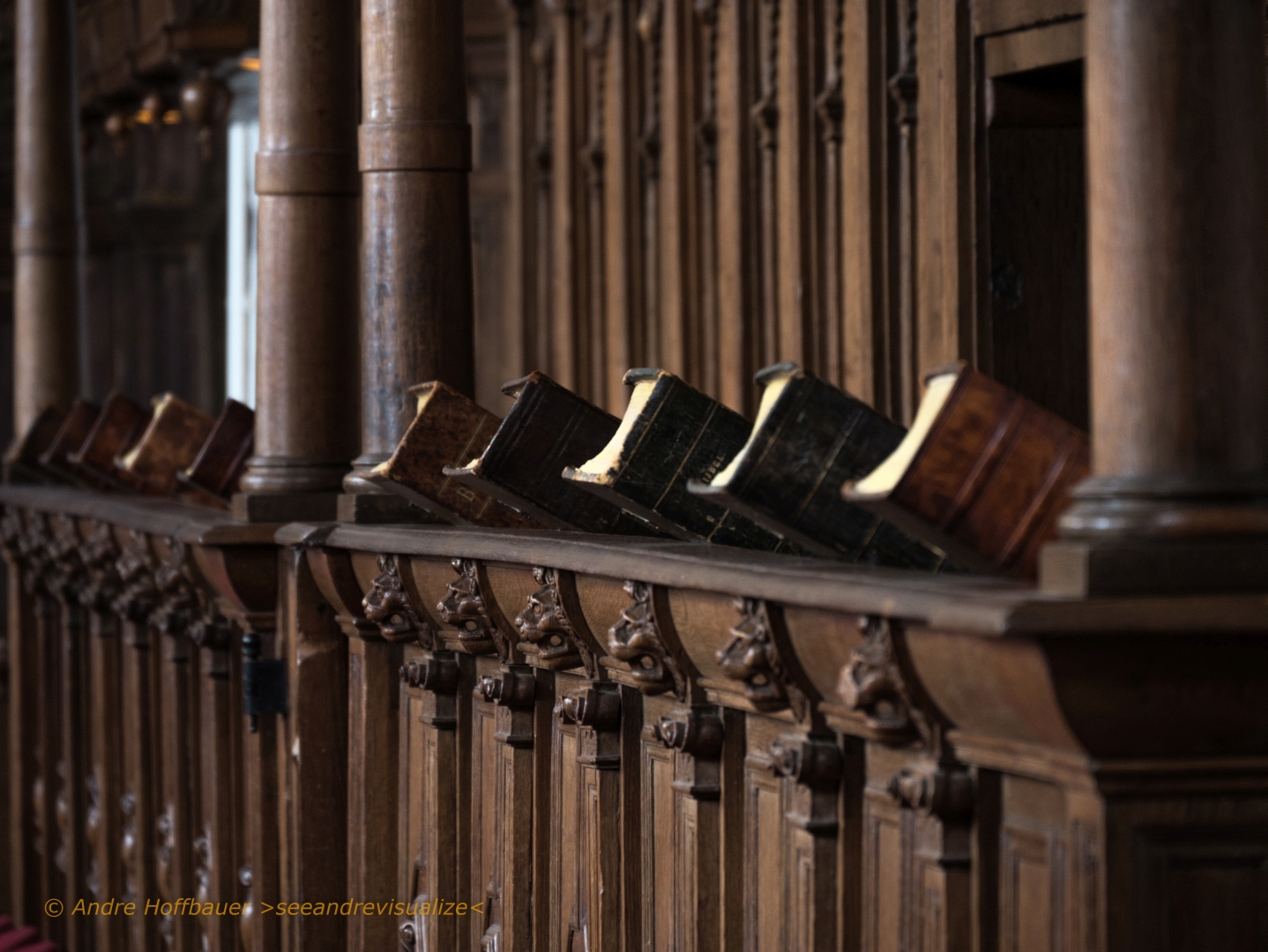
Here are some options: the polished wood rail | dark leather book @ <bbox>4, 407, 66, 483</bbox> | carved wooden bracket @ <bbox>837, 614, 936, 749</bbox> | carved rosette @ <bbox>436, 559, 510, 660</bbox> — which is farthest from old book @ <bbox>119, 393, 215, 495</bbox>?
carved wooden bracket @ <bbox>837, 614, 936, 749</bbox>

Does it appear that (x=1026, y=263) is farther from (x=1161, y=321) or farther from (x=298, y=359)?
(x=1161, y=321)

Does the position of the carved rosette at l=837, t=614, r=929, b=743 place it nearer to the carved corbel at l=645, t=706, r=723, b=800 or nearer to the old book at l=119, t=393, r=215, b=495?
the carved corbel at l=645, t=706, r=723, b=800

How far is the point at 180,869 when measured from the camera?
4.87 m

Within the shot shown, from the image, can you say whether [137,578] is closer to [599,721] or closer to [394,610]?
[394,610]

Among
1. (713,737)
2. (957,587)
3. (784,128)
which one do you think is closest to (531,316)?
(784,128)

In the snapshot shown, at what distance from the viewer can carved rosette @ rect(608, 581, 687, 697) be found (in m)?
2.72

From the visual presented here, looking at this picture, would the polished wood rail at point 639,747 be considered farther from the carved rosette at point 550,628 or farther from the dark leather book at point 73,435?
the dark leather book at point 73,435

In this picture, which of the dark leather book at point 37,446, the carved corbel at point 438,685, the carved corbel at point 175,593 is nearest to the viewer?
the carved corbel at point 438,685

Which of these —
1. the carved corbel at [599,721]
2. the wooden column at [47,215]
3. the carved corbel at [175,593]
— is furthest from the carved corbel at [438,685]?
the wooden column at [47,215]

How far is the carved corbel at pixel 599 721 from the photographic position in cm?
303

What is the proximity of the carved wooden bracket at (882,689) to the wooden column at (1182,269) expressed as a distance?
247 mm

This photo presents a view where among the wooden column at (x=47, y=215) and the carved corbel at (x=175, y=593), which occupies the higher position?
the wooden column at (x=47, y=215)

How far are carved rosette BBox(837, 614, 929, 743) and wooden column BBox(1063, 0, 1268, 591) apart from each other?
245 mm

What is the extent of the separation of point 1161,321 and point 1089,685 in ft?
1.23
